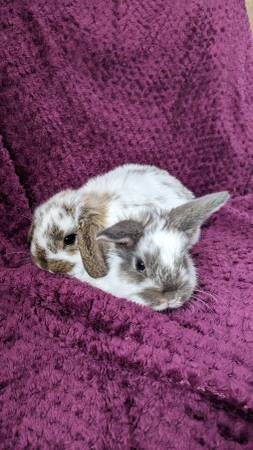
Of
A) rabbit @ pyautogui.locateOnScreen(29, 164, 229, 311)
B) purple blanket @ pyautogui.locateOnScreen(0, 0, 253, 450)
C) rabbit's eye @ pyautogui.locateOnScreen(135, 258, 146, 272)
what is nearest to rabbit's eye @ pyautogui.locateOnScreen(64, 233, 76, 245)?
rabbit @ pyautogui.locateOnScreen(29, 164, 229, 311)

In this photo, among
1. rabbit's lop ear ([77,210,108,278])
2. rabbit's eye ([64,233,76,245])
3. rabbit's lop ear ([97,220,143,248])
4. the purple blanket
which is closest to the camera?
the purple blanket

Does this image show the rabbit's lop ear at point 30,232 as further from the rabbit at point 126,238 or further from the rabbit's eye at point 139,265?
the rabbit's eye at point 139,265

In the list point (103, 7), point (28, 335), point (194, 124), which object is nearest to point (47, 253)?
point (28, 335)

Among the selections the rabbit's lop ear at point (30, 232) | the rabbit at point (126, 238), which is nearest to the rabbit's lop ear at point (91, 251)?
the rabbit at point (126, 238)

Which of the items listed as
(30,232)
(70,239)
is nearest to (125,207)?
(70,239)

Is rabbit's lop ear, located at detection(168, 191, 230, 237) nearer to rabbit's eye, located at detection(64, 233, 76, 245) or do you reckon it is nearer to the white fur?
the white fur

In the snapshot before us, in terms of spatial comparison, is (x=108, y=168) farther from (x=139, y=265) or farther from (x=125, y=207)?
(x=139, y=265)

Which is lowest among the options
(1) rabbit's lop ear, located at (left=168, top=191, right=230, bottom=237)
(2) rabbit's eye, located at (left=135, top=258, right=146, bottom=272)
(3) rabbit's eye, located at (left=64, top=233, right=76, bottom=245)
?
(2) rabbit's eye, located at (left=135, top=258, right=146, bottom=272)

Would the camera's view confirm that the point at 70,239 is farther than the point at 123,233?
Yes
